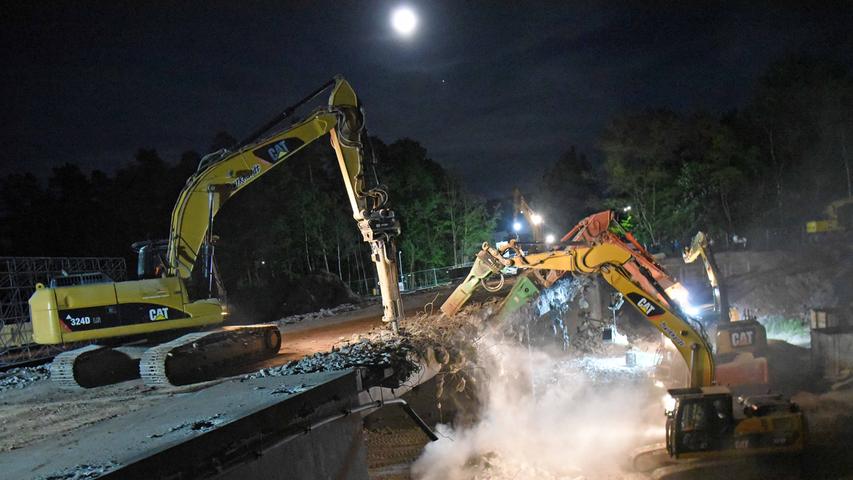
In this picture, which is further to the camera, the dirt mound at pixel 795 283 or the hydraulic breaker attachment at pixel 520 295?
the dirt mound at pixel 795 283

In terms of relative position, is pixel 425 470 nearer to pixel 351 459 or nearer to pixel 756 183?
pixel 351 459

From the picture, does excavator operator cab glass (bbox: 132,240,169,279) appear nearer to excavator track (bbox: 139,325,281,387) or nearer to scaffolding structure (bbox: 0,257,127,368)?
excavator track (bbox: 139,325,281,387)

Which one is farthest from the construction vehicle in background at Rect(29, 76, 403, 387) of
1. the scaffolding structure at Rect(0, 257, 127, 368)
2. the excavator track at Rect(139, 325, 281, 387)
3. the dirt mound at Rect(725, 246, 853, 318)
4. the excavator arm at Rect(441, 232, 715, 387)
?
the dirt mound at Rect(725, 246, 853, 318)

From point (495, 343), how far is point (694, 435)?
4258mm

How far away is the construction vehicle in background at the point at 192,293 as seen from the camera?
26.5ft

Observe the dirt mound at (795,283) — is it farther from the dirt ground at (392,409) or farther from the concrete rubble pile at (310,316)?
the concrete rubble pile at (310,316)

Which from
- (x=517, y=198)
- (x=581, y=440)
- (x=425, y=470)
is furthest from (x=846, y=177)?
(x=425, y=470)

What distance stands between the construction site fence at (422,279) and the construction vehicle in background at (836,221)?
18.2 m

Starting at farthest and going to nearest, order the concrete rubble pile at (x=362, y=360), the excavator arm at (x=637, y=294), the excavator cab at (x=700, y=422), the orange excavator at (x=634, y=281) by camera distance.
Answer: the orange excavator at (x=634, y=281), the excavator arm at (x=637, y=294), the excavator cab at (x=700, y=422), the concrete rubble pile at (x=362, y=360)

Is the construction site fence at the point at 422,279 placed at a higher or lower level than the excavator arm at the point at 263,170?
lower

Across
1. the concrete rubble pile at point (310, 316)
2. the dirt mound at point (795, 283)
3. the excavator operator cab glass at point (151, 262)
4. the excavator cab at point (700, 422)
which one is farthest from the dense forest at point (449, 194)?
the excavator cab at point (700, 422)

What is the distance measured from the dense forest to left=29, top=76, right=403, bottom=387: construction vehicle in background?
803 inches

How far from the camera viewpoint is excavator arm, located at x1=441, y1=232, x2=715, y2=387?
8.65 metres

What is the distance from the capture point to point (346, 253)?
33375mm
